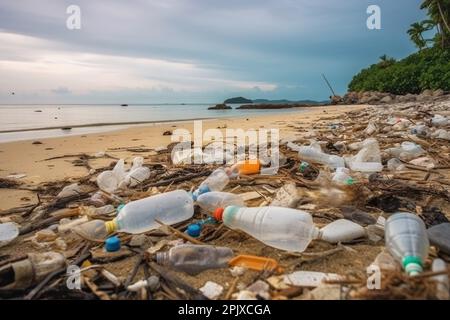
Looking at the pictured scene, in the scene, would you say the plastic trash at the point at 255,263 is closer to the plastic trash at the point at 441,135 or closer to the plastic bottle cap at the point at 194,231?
the plastic bottle cap at the point at 194,231

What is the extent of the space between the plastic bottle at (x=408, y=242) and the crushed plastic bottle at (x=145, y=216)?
1214 mm

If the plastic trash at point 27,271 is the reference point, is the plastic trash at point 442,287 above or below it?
above

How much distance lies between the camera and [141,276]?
4.78 feet

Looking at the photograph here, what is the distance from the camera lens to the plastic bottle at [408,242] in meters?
1.21

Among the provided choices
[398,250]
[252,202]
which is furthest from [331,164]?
[398,250]

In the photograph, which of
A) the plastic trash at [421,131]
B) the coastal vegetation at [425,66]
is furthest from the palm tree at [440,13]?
the plastic trash at [421,131]

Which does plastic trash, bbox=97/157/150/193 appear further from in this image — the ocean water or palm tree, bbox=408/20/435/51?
palm tree, bbox=408/20/435/51

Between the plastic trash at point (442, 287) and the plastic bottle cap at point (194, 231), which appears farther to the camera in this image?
the plastic bottle cap at point (194, 231)

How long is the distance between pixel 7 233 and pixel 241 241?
1.50 meters

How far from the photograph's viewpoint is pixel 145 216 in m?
2.01

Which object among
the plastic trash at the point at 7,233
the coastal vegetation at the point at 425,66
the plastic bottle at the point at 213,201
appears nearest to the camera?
the plastic trash at the point at 7,233

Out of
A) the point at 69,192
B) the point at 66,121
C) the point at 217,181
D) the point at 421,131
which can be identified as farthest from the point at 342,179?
the point at 66,121

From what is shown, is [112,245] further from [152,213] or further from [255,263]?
[255,263]
